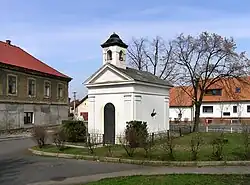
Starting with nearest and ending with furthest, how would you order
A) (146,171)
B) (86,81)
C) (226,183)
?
(226,183) → (146,171) → (86,81)

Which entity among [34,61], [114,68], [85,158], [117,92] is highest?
[34,61]

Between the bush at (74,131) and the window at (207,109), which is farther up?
the window at (207,109)

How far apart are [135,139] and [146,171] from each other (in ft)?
12.2

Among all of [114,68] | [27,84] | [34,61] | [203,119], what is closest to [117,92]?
[114,68]

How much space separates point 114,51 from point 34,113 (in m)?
19.6

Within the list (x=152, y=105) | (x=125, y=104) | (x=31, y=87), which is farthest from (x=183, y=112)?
(x=125, y=104)

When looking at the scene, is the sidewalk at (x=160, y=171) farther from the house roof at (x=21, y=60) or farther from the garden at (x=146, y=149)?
the house roof at (x=21, y=60)

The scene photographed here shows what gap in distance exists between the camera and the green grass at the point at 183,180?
34.3 ft

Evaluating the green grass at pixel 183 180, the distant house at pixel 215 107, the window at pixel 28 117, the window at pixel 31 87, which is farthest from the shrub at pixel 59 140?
the distant house at pixel 215 107

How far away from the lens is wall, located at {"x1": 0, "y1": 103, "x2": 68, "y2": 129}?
35.5m

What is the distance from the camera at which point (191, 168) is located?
46.5ft

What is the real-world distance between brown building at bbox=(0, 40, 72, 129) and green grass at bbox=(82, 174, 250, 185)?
88.2ft

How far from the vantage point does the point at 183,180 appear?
1089 centimetres

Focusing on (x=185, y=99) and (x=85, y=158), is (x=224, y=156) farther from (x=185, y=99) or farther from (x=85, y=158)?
(x=185, y=99)
